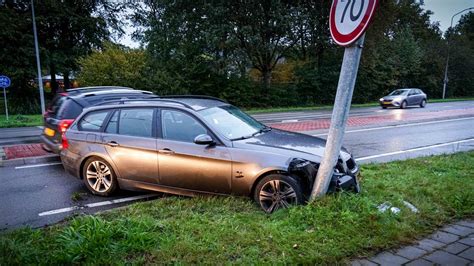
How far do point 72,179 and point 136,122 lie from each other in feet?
7.29

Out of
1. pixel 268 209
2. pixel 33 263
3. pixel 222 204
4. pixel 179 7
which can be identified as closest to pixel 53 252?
pixel 33 263

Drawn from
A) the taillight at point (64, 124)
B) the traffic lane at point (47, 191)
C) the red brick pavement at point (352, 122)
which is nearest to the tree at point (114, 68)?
the red brick pavement at point (352, 122)

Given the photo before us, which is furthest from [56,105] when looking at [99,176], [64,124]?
[99,176]

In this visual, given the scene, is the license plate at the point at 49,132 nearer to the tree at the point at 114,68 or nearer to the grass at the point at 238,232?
the grass at the point at 238,232

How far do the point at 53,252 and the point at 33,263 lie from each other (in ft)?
0.62

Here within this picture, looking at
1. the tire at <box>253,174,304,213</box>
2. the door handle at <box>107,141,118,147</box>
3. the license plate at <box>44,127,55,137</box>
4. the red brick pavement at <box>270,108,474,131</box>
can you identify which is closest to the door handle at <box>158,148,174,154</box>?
the door handle at <box>107,141,118,147</box>

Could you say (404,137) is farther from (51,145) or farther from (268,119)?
(51,145)

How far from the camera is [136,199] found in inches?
225

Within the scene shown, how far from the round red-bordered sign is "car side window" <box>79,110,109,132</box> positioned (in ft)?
12.9

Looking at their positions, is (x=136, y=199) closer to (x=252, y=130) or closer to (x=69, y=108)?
(x=252, y=130)

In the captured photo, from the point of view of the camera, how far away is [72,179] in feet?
22.7

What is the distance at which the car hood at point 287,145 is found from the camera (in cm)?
479

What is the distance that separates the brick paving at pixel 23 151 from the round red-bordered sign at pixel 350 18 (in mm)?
7808

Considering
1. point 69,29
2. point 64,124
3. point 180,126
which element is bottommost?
point 64,124
